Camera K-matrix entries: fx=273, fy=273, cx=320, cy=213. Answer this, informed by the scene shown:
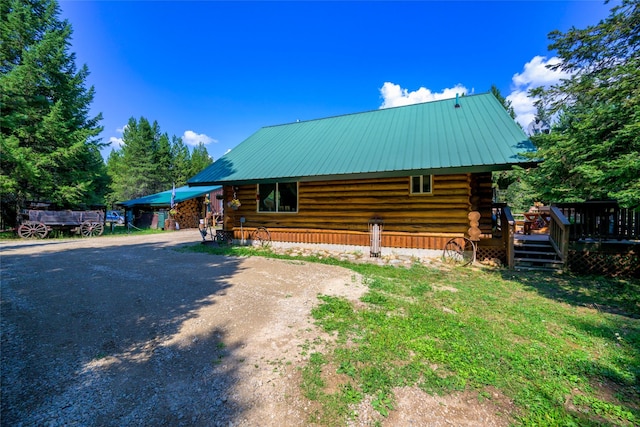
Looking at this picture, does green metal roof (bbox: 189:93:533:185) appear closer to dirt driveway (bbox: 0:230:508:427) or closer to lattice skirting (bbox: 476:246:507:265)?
lattice skirting (bbox: 476:246:507:265)

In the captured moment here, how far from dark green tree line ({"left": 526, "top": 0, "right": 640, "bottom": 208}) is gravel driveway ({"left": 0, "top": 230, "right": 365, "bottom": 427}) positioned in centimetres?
476

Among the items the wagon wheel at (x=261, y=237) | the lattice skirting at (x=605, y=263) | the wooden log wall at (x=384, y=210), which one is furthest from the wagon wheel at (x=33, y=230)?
the lattice skirting at (x=605, y=263)

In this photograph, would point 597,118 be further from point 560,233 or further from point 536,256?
point 536,256

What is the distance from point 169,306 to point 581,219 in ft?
36.5

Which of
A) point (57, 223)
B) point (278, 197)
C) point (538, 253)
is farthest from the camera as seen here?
point (57, 223)

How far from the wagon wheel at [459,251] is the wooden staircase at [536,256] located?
1.20m

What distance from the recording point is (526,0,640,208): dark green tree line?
→ 4523 mm

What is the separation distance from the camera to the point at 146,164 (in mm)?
39250

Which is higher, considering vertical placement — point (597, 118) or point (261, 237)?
point (597, 118)

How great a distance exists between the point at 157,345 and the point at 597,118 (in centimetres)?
818

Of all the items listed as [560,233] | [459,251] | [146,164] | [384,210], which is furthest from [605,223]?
[146,164]

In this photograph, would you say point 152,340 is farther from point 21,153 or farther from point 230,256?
point 21,153

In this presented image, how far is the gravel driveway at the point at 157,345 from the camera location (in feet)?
8.54

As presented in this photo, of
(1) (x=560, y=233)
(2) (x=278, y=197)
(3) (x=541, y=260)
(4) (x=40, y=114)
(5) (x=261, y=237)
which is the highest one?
(4) (x=40, y=114)
